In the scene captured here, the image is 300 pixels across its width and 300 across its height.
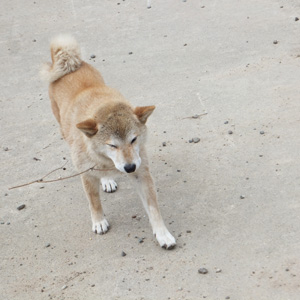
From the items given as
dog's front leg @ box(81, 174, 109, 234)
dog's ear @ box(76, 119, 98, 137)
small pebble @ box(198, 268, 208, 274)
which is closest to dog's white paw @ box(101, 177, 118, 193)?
dog's front leg @ box(81, 174, 109, 234)

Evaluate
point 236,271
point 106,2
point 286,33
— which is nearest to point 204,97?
point 286,33

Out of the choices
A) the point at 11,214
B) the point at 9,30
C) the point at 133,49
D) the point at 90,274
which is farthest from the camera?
the point at 9,30

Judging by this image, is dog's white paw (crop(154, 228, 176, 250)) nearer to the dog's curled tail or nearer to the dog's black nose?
the dog's black nose

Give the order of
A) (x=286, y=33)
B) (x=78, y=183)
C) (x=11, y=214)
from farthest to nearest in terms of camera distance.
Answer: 1. (x=286, y=33)
2. (x=78, y=183)
3. (x=11, y=214)

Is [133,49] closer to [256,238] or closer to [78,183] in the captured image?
[78,183]

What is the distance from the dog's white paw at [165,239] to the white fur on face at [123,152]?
0.57 meters

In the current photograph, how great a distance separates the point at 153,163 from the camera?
523 centimetres

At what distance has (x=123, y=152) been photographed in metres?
3.97

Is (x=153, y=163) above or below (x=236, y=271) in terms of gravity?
below

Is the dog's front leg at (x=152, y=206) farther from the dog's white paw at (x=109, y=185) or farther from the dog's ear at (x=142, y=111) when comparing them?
the dog's white paw at (x=109, y=185)

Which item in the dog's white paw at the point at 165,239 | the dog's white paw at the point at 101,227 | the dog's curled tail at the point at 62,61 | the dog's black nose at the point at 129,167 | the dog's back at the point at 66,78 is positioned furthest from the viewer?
the dog's curled tail at the point at 62,61

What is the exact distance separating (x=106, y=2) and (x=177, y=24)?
1.79 meters

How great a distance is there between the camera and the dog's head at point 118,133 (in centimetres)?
396

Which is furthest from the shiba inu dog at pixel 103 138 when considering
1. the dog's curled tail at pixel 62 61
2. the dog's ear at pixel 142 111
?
the dog's curled tail at pixel 62 61
